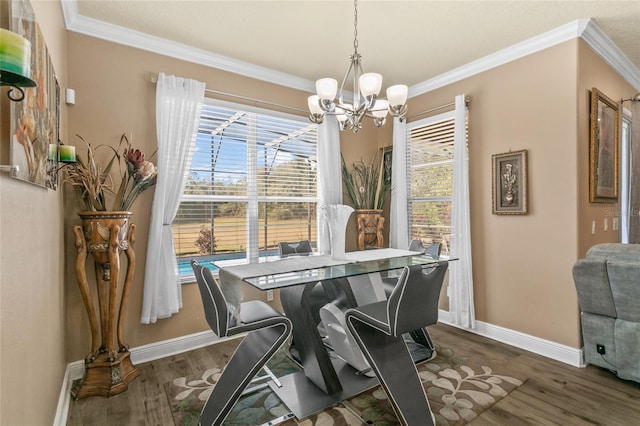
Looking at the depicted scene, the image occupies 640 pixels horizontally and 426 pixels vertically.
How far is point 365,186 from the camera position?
428 centimetres

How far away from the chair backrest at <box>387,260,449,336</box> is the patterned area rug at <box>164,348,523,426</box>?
0.66 m

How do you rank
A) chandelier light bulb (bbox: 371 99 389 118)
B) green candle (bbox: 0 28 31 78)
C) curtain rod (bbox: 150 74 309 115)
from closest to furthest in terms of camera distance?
green candle (bbox: 0 28 31 78), chandelier light bulb (bbox: 371 99 389 118), curtain rod (bbox: 150 74 309 115)

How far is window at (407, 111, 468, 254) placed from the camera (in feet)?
12.6

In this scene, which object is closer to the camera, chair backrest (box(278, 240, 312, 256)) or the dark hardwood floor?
the dark hardwood floor

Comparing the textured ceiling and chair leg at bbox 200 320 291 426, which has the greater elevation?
the textured ceiling

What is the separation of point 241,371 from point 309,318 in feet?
1.85

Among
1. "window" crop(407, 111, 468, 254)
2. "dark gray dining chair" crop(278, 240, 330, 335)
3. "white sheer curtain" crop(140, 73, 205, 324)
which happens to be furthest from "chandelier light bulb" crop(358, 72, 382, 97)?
"window" crop(407, 111, 468, 254)

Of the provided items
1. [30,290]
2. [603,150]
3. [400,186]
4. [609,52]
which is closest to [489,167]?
[603,150]

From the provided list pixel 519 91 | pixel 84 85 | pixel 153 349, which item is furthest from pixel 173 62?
pixel 519 91

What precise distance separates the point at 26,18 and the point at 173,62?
6.55ft

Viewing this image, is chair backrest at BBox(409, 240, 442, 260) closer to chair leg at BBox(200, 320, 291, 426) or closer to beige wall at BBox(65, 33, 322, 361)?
chair leg at BBox(200, 320, 291, 426)

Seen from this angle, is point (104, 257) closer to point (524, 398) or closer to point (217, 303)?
point (217, 303)

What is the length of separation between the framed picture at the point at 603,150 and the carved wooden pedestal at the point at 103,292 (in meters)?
3.95

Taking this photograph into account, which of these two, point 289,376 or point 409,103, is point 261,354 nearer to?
point 289,376
